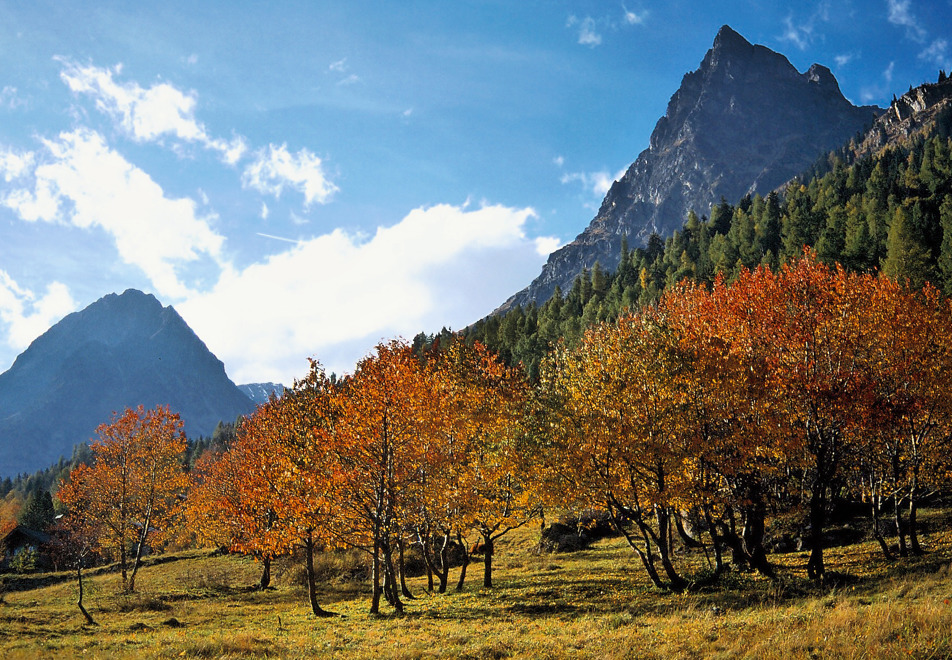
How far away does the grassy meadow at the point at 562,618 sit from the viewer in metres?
14.5

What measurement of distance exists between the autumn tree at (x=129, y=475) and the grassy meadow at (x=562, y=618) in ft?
27.0

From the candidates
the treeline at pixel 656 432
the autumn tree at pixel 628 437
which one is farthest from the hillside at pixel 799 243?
the autumn tree at pixel 628 437

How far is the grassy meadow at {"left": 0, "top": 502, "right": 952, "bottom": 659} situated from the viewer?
47.5 feet

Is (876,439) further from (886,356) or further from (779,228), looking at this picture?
(779,228)

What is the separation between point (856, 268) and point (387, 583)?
110 metres

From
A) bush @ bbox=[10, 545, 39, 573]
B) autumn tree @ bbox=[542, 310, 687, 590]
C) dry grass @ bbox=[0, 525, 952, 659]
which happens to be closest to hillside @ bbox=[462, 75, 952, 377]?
dry grass @ bbox=[0, 525, 952, 659]

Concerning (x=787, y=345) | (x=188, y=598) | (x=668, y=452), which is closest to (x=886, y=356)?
(x=787, y=345)

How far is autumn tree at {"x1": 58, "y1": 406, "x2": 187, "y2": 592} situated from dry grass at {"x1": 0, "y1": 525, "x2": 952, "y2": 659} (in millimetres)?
9200

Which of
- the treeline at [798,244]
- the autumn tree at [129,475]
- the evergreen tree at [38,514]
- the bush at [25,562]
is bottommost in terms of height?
the bush at [25,562]

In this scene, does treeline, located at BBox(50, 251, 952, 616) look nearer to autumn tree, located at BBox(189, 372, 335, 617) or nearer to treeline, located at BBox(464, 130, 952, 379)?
autumn tree, located at BBox(189, 372, 335, 617)

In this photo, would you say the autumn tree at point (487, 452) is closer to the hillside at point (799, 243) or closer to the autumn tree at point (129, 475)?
the autumn tree at point (129, 475)

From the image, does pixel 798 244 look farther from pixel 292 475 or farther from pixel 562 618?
pixel 292 475

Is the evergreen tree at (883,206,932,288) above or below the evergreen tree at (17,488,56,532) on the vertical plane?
above

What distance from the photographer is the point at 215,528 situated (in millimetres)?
50844
